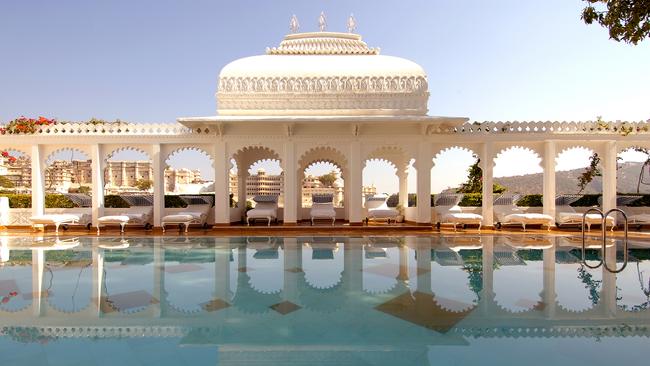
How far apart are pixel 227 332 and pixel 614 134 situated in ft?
44.2

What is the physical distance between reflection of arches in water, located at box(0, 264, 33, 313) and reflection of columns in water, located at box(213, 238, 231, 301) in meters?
2.29

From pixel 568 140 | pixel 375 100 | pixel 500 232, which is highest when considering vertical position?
pixel 375 100

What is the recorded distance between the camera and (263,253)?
24.9 ft

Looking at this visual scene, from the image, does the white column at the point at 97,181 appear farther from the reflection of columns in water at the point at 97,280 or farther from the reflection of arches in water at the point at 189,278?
the reflection of arches in water at the point at 189,278

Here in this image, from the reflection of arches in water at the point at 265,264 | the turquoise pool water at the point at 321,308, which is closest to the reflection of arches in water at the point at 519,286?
the turquoise pool water at the point at 321,308

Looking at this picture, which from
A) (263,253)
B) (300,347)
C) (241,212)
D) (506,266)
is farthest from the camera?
(241,212)

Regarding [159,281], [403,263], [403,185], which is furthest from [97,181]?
[403,185]

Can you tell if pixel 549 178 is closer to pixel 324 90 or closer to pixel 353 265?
pixel 324 90

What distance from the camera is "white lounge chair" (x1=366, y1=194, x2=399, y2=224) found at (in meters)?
12.0

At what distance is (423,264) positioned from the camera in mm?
6496

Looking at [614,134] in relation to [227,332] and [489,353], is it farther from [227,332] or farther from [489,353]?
[227,332]

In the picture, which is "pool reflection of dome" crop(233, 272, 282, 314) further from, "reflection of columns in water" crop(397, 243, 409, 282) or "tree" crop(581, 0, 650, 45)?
"tree" crop(581, 0, 650, 45)

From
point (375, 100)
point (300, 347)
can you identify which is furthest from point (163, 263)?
point (375, 100)

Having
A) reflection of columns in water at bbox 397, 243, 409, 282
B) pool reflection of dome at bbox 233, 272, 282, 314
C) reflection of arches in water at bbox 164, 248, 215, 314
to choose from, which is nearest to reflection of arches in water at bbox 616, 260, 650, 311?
reflection of columns in water at bbox 397, 243, 409, 282
